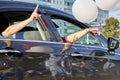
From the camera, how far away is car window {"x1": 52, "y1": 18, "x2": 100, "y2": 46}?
13.7 feet

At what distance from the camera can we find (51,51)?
12.1ft

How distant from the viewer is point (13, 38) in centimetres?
360

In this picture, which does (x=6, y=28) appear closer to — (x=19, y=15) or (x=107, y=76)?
(x=19, y=15)

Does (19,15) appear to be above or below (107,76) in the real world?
above

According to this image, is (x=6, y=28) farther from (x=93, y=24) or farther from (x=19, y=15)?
(x=93, y=24)

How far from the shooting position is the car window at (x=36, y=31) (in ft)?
12.6

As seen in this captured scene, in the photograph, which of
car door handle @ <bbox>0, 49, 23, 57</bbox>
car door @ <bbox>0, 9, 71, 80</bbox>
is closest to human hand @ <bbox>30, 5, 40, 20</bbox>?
car door @ <bbox>0, 9, 71, 80</bbox>

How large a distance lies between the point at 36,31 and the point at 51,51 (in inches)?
16.4

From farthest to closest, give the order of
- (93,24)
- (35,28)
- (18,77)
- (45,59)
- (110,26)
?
(110,26) < (93,24) < (35,28) < (45,59) < (18,77)

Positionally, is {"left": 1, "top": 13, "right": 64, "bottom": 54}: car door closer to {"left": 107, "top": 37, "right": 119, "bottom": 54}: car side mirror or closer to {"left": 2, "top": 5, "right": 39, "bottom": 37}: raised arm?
{"left": 2, "top": 5, "right": 39, "bottom": 37}: raised arm

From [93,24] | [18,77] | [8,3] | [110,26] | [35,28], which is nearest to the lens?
[18,77]

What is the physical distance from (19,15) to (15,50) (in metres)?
0.60

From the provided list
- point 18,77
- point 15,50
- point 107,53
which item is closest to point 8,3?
point 15,50

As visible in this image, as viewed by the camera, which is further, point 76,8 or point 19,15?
point 76,8
